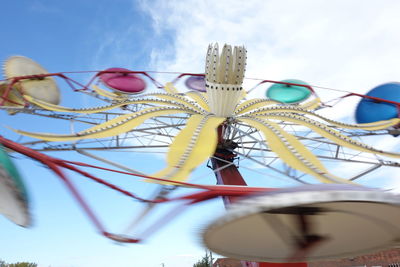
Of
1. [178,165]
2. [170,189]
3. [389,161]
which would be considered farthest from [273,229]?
[389,161]

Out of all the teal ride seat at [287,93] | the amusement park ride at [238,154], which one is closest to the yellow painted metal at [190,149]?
the amusement park ride at [238,154]

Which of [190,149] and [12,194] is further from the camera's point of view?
[190,149]

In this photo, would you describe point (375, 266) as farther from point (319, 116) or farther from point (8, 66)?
point (8, 66)

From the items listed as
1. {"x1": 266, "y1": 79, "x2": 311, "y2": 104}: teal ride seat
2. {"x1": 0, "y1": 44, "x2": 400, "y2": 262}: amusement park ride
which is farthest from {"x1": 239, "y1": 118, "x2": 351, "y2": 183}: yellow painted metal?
{"x1": 266, "y1": 79, "x2": 311, "y2": 104}: teal ride seat

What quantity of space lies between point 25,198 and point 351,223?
215 inches

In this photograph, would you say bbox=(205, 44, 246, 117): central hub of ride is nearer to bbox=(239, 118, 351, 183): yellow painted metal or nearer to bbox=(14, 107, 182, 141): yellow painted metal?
bbox=(239, 118, 351, 183): yellow painted metal

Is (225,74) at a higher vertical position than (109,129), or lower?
higher

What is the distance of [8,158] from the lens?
5.64 metres

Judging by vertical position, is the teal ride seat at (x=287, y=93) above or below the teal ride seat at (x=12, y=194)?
above

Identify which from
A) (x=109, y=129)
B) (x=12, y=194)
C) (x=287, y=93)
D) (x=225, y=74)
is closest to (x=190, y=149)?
(x=109, y=129)

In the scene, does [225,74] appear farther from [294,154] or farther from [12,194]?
[12,194]

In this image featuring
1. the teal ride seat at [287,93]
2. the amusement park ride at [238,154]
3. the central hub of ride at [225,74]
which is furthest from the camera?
the teal ride seat at [287,93]

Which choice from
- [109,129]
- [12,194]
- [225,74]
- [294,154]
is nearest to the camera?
[12,194]

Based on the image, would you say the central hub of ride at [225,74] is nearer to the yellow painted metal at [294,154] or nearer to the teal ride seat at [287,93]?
the yellow painted metal at [294,154]
